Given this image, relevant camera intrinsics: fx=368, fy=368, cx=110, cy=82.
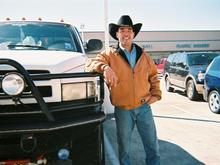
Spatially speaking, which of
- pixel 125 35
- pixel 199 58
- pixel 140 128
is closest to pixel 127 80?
pixel 125 35

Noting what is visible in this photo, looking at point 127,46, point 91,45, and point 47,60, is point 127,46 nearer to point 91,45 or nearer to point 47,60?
point 47,60

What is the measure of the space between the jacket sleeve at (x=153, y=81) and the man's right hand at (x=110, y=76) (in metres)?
0.66

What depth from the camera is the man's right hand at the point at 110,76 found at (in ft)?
12.7

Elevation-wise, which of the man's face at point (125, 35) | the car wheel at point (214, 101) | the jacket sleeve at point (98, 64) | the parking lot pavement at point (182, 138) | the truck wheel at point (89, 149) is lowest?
the parking lot pavement at point (182, 138)

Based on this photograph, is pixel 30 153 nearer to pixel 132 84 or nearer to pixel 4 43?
pixel 132 84

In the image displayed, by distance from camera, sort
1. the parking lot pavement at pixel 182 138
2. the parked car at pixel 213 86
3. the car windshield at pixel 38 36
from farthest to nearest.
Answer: the parked car at pixel 213 86
the parking lot pavement at pixel 182 138
the car windshield at pixel 38 36

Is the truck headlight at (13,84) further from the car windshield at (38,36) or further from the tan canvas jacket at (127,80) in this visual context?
the car windshield at (38,36)

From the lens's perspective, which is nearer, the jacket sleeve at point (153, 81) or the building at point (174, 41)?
the jacket sleeve at point (153, 81)

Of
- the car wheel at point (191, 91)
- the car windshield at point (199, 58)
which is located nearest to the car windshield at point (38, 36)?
the car wheel at point (191, 91)

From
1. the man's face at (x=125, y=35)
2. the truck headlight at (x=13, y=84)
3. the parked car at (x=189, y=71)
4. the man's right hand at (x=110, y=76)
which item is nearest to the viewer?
the truck headlight at (x=13, y=84)

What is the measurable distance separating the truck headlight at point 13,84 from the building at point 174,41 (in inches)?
2031

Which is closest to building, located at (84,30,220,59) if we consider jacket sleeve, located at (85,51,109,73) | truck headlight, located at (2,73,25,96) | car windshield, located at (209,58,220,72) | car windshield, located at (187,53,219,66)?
car windshield, located at (187,53,219,66)

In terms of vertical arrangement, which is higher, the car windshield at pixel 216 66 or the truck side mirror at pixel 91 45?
Answer: the truck side mirror at pixel 91 45

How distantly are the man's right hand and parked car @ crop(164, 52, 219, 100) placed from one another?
314 inches
